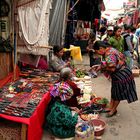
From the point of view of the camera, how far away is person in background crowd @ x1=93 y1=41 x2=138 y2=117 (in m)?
5.22

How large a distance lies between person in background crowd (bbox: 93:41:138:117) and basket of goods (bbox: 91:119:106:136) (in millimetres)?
693

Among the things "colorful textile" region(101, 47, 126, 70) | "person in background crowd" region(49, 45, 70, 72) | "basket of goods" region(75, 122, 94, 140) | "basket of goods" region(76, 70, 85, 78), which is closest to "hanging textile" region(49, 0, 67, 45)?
"person in background crowd" region(49, 45, 70, 72)

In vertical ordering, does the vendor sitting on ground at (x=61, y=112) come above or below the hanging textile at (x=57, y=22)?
below

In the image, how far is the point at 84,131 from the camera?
4.52 meters

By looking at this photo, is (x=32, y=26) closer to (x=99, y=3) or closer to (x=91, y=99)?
(x=91, y=99)

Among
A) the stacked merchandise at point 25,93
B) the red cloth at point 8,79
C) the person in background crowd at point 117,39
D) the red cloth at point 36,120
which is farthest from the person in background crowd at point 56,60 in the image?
the red cloth at point 36,120

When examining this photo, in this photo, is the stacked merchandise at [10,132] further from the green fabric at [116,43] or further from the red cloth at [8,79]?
the green fabric at [116,43]

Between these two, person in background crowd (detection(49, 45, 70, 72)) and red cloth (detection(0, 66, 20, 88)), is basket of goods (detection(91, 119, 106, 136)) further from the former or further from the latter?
person in background crowd (detection(49, 45, 70, 72))

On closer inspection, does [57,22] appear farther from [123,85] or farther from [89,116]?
[89,116]

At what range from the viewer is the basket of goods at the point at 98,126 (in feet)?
15.9

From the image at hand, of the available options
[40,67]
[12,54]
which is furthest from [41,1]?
[40,67]

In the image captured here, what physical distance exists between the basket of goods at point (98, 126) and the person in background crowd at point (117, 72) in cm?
69

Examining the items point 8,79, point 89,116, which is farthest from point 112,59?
point 8,79

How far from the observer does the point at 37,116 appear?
14.7ft
